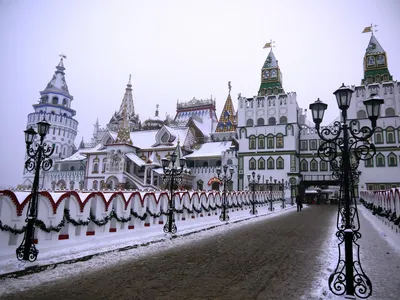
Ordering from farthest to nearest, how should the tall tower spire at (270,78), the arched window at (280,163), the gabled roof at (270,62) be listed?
the gabled roof at (270,62), the tall tower spire at (270,78), the arched window at (280,163)

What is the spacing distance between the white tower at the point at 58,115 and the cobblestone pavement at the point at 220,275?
63.3 m

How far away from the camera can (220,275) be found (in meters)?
6.17

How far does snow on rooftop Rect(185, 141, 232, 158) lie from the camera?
44281mm

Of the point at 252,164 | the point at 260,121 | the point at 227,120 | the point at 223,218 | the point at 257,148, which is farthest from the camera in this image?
the point at 227,120

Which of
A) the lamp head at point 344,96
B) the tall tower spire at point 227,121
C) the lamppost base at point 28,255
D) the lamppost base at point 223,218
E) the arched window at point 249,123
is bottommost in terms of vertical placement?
the lamppost base at point 223,218

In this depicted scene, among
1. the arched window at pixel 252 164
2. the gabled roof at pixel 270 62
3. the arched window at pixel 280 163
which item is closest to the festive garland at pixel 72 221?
the arched window at pixel 280 163

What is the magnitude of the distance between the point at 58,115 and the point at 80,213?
64.3m

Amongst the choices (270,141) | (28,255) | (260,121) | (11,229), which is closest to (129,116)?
(260,121)

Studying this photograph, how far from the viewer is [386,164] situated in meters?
38.8

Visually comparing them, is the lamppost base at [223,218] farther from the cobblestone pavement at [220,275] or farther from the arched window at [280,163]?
the arched window at [280,163]

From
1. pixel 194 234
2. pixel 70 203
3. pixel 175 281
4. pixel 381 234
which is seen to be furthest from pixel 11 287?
pixel 381 234

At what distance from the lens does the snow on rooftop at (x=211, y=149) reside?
44281 millimetres

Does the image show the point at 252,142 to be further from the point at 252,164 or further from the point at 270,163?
the point at 270,163

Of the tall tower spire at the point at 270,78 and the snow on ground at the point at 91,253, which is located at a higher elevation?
the tall tower spire at the point at 270,78
